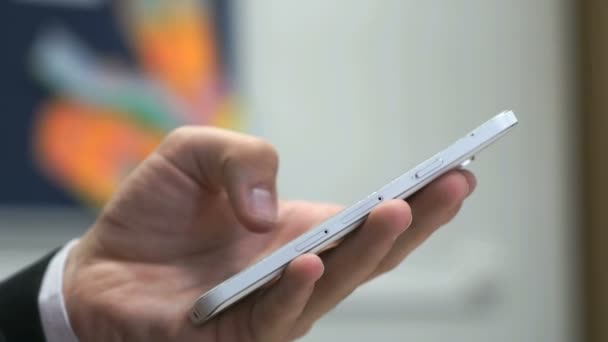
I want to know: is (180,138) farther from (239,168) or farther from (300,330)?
(300,330)

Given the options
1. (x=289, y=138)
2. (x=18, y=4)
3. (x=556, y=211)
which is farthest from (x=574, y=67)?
(x=18, y=4)

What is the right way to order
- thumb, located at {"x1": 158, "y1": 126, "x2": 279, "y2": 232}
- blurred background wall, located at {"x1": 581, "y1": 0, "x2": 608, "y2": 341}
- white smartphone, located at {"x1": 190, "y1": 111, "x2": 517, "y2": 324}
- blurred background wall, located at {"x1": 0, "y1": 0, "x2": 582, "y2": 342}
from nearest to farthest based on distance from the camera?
white smartphone, located at {"x1": 190, "y1": 111, "x2": 517, "y2": 324} → thumb, located at {"x1": 158, "y1": 126, "x2": 279, "y2": 232} → blurred background wall, located at {"x1": 0, "y1": 0, "x2": 582, "y2": 342} → blurred background wall, located at {"x1": 581, "y1": 0, "x2": 608, "y2": 341}

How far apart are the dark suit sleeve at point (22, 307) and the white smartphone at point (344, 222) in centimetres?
24

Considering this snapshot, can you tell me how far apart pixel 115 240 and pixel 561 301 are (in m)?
1.10

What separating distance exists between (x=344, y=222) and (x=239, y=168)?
0.53ft

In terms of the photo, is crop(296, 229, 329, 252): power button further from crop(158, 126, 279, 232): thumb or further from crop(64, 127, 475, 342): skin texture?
crop(158, 126, 279, 232): thumb

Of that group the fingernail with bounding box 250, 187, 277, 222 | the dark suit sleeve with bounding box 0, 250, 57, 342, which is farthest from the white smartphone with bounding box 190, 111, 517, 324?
the dark suit sleeve with bounding box 0, 250, 57, 342

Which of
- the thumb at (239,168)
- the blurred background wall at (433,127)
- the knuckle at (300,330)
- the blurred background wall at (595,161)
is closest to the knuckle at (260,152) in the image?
the thumb at (239,168)

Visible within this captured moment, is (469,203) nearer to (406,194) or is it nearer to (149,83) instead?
(149,83)

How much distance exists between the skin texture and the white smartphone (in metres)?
0.02

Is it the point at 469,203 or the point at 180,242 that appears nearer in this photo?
the point at 180,242

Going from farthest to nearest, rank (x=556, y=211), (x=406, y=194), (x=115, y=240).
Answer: (x=556, y=211)
(x=115, y=240)
(x=406, y=194)

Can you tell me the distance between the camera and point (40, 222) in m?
1.22

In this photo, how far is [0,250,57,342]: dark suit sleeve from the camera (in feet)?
2.40
